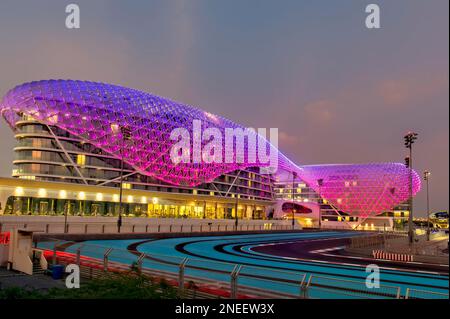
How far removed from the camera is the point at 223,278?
13.6 meters

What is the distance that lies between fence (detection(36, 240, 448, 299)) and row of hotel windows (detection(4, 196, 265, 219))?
3775 cm

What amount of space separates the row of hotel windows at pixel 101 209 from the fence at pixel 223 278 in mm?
37750

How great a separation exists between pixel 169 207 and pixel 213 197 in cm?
1609

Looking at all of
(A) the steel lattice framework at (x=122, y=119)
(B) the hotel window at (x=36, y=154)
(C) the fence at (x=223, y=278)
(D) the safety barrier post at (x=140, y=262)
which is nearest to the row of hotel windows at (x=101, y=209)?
(A) the steel lattice framework at (x=122, y=119)

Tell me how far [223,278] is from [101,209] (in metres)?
81.7

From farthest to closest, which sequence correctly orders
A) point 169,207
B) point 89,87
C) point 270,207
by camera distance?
point 270,207
point 169,207
point 89,87

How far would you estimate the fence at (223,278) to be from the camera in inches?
462

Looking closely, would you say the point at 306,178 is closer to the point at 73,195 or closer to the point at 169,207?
the point at 169,207

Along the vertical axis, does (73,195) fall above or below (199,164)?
below

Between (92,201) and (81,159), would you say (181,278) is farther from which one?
(81,159)

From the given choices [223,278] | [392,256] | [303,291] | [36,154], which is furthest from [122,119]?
[303,291]

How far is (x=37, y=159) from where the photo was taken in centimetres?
8262

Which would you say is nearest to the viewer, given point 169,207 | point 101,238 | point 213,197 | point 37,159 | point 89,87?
point 101,238
